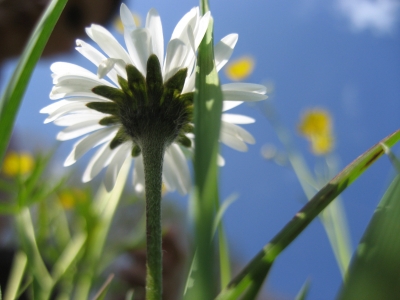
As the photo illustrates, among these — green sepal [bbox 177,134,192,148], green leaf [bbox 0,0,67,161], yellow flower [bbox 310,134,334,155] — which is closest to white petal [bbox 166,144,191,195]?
green sepal [bbox 177,134,192,148]

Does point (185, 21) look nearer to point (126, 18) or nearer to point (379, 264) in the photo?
point (126, 18)

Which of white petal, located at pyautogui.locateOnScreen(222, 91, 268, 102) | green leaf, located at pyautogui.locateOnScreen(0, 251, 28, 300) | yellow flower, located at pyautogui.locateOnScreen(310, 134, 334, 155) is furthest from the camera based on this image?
yellow flower, located at pyautogui.locateOnScreen(310, 134, 334, 155)

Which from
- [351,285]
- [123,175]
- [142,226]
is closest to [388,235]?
[351,285]

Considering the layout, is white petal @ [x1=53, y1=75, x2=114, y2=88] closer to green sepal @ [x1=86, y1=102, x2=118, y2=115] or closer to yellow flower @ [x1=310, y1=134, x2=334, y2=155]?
green sepal @ [x1=86, y1=102, x2=118, y2=115]

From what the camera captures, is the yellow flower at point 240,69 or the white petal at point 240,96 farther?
the yellow flower at point 240,69

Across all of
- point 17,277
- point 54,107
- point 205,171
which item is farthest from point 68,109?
point 17,277

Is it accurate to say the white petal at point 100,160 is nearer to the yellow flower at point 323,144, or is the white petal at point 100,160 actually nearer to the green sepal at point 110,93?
the green sepal at point 110,93

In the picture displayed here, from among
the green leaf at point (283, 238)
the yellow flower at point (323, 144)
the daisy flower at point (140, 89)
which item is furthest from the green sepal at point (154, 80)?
the yellow flower at point (323, 144)

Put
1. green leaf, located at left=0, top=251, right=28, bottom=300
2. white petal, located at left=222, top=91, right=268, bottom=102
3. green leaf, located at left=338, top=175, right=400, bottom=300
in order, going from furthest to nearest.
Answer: green leaf, located at left=0, top=251, right=28, bottom=300, white petal, located at left=222, top=91, right=268, bottom=102, green leaf, located at left=338, top=175, right=400, bottom=300

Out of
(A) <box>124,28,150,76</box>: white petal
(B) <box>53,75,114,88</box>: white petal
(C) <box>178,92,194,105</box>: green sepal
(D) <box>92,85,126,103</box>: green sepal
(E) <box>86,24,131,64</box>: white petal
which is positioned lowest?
(C) <box>178,92,194,105</box>: green sepal
